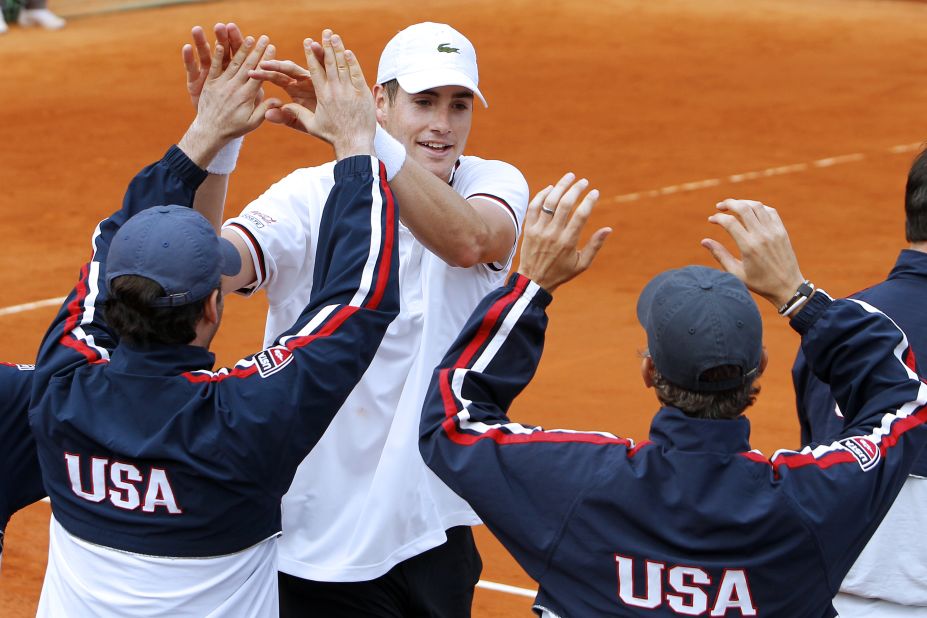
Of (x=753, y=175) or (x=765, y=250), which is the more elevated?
(x=765, y=250)

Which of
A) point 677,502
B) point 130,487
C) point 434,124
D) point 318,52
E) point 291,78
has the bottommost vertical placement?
point 130,487

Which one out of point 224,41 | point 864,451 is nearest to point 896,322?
point 864,451

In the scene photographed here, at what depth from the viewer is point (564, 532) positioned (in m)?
3.19

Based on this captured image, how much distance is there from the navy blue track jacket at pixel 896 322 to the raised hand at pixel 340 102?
144cm

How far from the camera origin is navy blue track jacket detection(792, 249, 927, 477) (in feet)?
13.4

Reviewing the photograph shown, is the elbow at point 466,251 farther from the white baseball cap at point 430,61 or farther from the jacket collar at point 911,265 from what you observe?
the jacket collar at point 911,265

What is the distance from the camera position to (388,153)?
426 cm

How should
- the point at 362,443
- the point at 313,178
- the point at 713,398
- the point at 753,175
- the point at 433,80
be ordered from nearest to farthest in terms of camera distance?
1. the point at 713,398
2. the point at 362,443
3. the point at 313,178
4. the point at 433,80
5. the point at 753,175

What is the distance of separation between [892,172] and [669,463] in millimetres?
13895

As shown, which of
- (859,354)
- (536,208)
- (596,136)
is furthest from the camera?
(596,136)

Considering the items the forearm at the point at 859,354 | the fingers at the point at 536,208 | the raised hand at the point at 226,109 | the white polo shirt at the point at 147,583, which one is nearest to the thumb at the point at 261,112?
the raised hand at the point at 226,109

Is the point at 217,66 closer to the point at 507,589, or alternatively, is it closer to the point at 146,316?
the point at 146,316

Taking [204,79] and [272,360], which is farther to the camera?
[204,79]

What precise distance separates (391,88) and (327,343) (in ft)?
5.36
